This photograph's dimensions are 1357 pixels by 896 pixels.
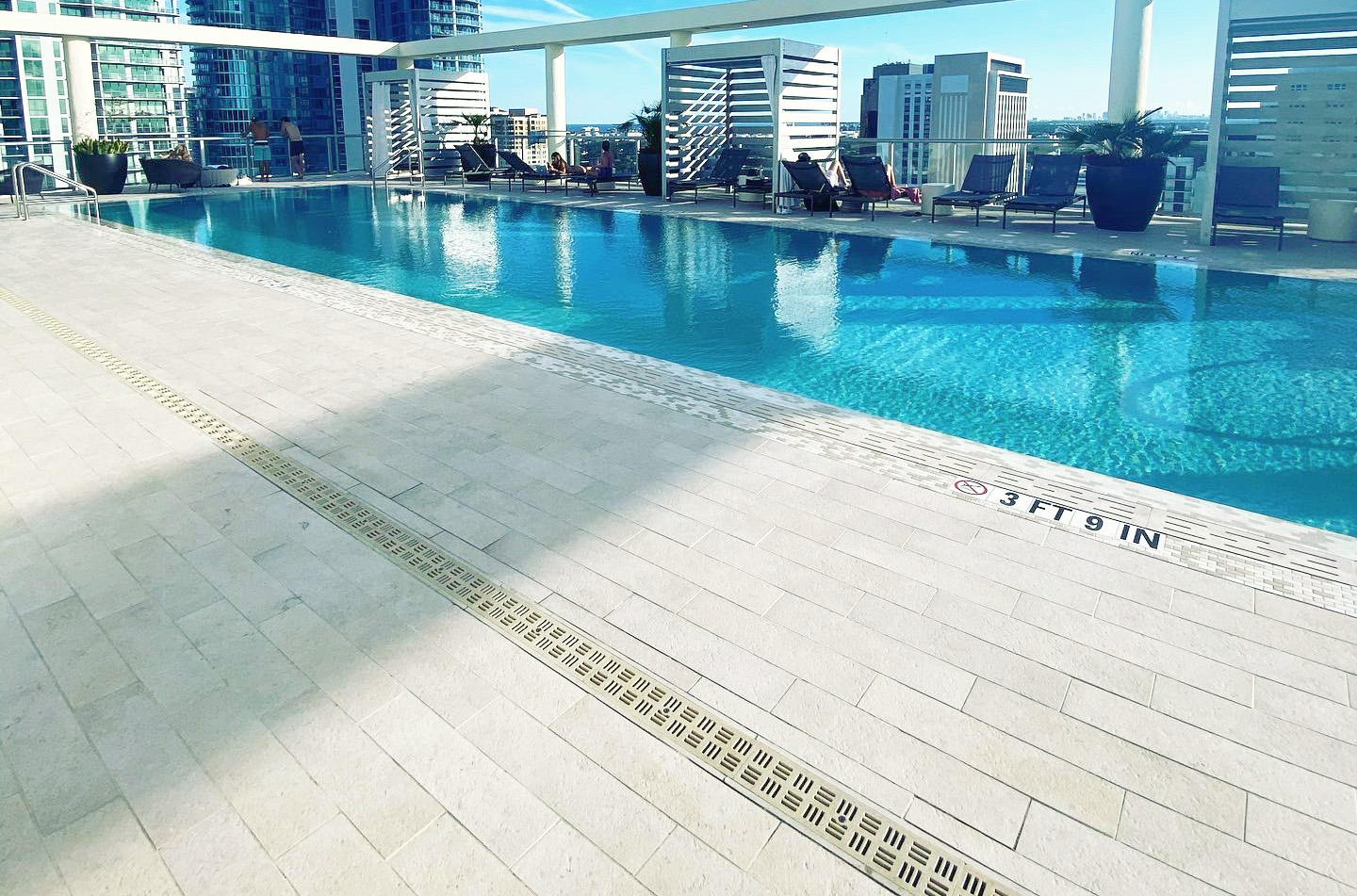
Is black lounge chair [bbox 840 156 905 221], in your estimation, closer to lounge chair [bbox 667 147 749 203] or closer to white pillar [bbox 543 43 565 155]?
lounge chair [bbox 667 147 749 203]

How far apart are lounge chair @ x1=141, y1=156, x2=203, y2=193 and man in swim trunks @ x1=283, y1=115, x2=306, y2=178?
3037 millimetres

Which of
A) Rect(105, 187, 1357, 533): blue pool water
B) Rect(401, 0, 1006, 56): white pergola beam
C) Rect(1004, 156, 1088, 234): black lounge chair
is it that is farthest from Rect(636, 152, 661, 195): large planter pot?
Rect(1004, 156, 1088, 234): black lounge chair

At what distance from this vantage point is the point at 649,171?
15078 millimetres

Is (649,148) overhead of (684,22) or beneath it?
beneath

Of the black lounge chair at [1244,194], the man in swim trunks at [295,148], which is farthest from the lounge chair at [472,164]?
the black lounge chair at [1244,194]

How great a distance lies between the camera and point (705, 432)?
394 centimetres

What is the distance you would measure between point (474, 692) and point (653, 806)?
1.89 ft

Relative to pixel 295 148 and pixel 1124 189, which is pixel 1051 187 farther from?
pixel 295 148

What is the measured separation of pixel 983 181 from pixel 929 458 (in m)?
8.74

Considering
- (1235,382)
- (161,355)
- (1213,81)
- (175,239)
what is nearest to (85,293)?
(161,355)

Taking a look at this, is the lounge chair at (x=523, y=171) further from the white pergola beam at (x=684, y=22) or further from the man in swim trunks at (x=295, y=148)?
the man in swim trunks at (x=295, y=148)

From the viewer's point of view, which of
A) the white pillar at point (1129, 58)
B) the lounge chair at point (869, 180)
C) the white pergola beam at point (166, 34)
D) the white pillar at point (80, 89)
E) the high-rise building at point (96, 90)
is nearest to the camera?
the white pillar at point (1129, 58)

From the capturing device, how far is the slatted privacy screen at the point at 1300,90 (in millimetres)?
8859

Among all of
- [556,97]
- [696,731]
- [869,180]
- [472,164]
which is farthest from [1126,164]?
[472,164]
